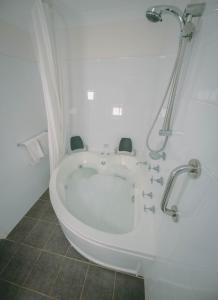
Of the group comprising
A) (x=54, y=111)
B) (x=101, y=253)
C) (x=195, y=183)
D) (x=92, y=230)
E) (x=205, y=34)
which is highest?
(x=205, y=34)

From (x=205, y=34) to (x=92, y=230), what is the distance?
151 cm

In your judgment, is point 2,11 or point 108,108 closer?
point 2,11

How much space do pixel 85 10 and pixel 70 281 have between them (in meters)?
2.79

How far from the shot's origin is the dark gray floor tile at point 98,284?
102 centimetres

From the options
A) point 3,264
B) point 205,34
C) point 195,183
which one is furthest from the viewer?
point 3,264

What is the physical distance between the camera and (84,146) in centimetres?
224

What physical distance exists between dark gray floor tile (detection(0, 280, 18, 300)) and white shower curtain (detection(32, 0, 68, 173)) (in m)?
1.10

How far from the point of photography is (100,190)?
1.80 m

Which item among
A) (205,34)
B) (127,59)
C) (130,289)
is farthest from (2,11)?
(130,289)

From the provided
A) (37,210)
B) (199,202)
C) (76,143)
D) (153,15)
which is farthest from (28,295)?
(153,15)

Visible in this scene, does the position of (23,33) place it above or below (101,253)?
above

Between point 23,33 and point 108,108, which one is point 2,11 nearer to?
point 23,33

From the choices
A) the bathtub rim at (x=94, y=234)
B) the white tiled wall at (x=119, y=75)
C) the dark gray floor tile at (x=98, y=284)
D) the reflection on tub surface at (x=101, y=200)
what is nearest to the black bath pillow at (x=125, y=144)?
the white tiled wall at (x=119, y=75)

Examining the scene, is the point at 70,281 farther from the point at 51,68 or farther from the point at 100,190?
the point at 51,68
